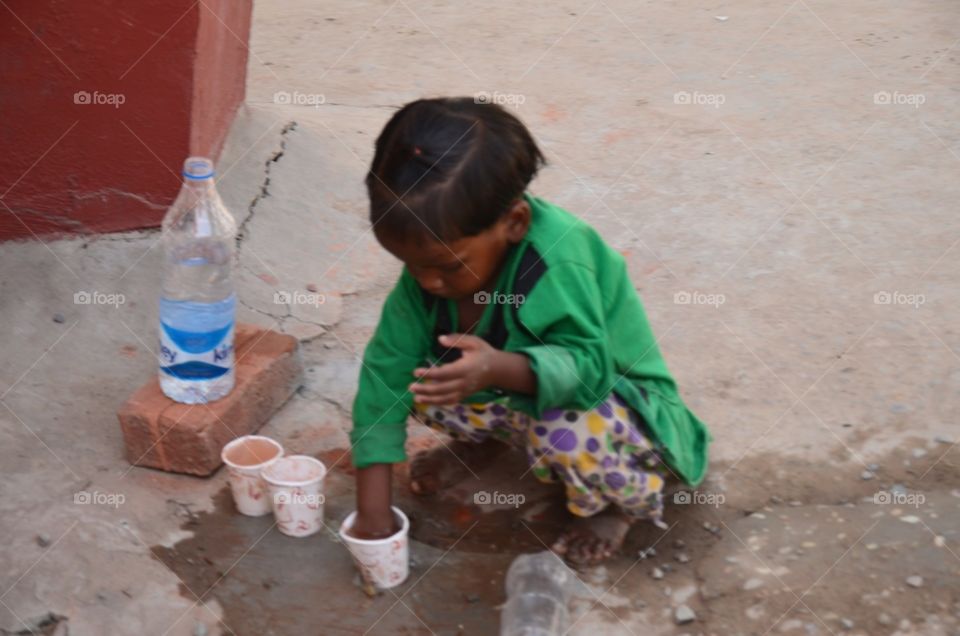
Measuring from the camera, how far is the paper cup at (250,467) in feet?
9.73

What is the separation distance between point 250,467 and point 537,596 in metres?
0.81

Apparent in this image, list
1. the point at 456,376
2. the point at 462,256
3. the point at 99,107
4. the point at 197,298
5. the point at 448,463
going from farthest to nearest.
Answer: the point at 99,107
the point at 197,298
the point at 448,463
the point at 462,256
the point at 456,376

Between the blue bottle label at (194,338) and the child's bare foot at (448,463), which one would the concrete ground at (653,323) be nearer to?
the child's bare foot at (448,463)

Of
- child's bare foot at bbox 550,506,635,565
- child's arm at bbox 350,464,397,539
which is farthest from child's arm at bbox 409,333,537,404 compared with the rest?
child's bare foot at bbox 550,506,635,565

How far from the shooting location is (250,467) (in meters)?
2.96

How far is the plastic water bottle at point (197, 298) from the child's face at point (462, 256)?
0.80 meters

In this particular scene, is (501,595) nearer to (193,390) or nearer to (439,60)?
(193,390)

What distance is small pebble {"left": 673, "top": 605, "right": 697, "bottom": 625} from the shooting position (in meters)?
2.66

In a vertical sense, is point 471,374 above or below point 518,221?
below

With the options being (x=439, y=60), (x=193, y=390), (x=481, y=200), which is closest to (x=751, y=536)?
(x=481, y=200)

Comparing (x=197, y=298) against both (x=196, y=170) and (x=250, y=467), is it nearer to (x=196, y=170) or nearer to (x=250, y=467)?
(x=196, y=170)

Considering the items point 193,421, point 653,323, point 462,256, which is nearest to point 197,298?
point 193,421

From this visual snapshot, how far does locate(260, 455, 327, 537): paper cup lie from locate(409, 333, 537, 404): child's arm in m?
0.63

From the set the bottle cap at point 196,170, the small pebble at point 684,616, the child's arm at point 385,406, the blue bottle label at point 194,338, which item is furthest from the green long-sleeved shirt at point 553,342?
the bottle cap at point 196,170
